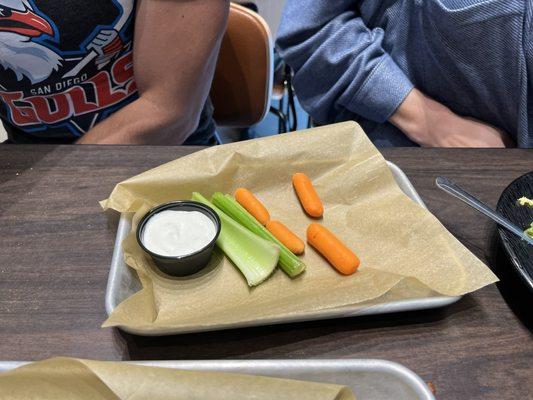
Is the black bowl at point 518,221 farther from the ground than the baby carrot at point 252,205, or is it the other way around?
the black bowl at point 518,221

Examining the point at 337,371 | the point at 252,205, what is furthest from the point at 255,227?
the point at 337,371

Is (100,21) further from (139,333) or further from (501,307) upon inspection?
(501,307)

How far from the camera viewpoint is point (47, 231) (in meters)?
0.74

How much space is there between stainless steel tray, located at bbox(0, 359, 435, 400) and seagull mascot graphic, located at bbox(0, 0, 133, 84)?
742mm

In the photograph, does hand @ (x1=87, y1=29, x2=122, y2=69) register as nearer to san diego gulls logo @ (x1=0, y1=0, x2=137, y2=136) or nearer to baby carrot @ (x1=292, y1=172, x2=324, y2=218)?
san diego gulls logo @ (x1=0, y1=0, x2=137, y2=136)

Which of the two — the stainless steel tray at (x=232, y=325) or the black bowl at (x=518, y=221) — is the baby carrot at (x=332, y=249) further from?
the black bowl at (x=518, y=221)

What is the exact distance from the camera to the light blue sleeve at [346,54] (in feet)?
3.33

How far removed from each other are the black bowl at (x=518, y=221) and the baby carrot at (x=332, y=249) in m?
0.20

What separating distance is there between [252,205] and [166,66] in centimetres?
46

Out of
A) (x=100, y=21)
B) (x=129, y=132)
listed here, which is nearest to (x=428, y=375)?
(x=129, y=132)

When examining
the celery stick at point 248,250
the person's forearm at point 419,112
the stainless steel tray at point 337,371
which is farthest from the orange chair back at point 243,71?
the stainless steel tray at point 337,371

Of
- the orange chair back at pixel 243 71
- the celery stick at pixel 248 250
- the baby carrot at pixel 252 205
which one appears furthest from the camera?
the orange chair back at pixel 243 71

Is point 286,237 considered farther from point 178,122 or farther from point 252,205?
point 178,122

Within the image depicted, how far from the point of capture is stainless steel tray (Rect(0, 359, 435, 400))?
1.62 ft
